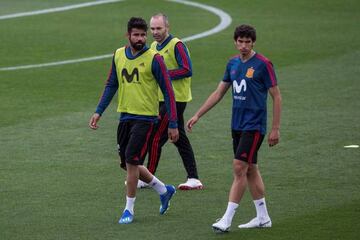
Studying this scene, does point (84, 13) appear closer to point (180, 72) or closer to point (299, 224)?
point (180, 72)

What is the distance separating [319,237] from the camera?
11.3 m

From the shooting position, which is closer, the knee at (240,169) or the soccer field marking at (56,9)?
the knee at (240,169)

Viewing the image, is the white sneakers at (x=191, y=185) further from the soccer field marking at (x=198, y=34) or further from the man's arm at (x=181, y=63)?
the soccer field marking at (x=198, y=34)

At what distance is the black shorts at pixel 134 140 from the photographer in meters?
12.1

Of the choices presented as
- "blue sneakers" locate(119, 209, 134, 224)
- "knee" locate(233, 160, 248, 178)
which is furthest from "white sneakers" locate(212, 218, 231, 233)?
"blue sneakers" locate(119, 209, 134, 224)

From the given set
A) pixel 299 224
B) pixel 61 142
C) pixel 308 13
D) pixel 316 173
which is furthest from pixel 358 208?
pixel 308 13

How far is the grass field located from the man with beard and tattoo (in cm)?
63

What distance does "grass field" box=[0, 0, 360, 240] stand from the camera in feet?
40.2

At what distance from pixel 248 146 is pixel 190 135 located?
5838 millimetres

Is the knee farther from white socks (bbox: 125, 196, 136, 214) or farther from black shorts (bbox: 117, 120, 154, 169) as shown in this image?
white socks (bbox: 125, 196, 136, 214)

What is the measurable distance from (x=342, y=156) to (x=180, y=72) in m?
3.14

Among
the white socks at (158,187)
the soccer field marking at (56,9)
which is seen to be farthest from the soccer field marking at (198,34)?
the white socks at (158,187)

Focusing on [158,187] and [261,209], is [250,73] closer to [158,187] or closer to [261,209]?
[261,209]

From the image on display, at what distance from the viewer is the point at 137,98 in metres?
12.2
